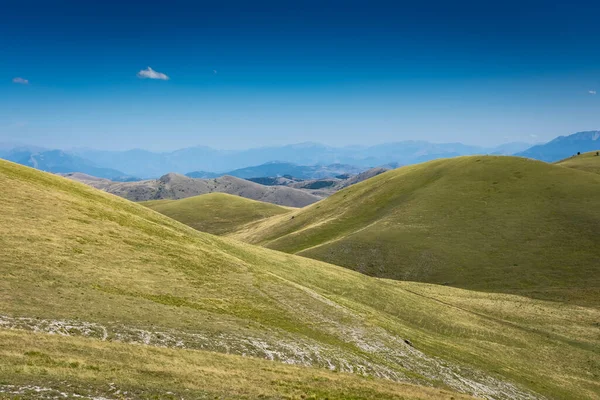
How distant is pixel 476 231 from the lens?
4756 inches

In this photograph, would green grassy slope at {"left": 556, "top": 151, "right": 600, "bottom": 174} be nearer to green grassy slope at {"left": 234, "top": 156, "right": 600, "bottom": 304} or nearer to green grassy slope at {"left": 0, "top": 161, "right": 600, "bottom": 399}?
green grassy slope at {"left": 234, "top": 156, "right": 600, "bottom": 304}

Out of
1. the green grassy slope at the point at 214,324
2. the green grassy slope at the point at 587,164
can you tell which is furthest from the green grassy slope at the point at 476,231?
the green grassy slope at the point at 587,164

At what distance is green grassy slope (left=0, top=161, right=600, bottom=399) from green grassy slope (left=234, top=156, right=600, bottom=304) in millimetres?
22809

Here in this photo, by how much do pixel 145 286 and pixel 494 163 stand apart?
534 feet

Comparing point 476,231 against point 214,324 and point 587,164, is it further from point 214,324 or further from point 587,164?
point 587,164

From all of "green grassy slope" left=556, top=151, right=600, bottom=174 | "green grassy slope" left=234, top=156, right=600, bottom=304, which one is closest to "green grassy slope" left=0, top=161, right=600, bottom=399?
"green grassy slope" left=234, top=156, right=600, bottom=304

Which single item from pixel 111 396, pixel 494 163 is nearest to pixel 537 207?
pixel 494 163

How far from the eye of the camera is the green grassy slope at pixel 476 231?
99375 millimetres

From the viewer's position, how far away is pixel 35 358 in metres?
25.2

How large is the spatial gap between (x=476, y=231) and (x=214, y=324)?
343 ft

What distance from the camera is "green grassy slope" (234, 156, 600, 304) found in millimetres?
99375

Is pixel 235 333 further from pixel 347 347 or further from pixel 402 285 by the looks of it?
pixel 402 285

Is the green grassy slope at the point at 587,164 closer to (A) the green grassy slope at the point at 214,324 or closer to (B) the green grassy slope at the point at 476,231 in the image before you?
(B) the green grassy slope at the point at 476,231

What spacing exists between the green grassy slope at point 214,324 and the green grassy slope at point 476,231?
74.8 feet
